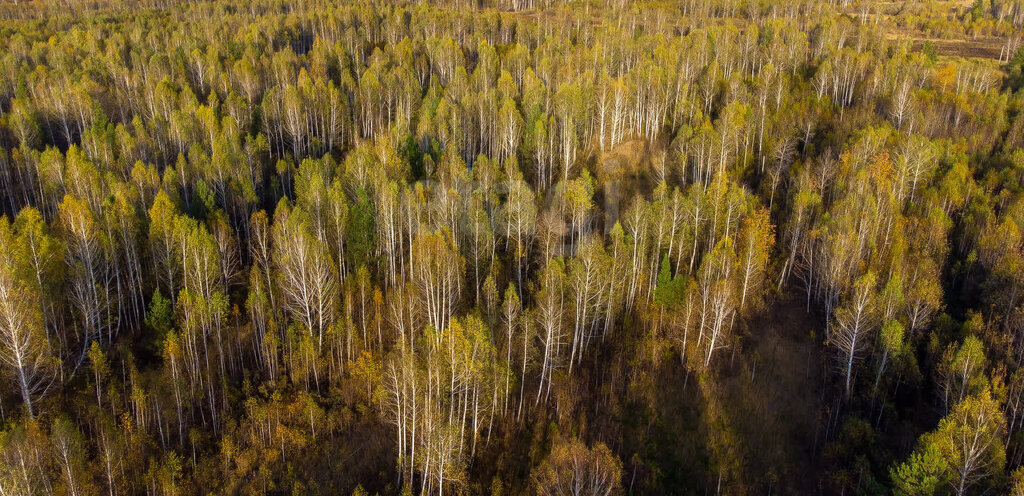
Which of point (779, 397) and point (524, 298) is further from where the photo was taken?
point (524, 298)

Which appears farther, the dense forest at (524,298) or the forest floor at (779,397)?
the forest floor at (779,397)

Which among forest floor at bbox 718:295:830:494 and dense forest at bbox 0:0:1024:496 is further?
forest floor at bbox 718:295:830:494

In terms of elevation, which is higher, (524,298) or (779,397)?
(524,298)

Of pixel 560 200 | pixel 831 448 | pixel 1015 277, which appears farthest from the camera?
pixel 560 200

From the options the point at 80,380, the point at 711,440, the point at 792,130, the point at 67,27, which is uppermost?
the point at 67,27

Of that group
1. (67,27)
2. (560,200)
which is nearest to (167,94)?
(560,200)

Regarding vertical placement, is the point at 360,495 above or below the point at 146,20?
below

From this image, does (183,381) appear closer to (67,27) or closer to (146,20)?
(146,20)

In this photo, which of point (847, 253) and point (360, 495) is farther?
point (847, 253)
